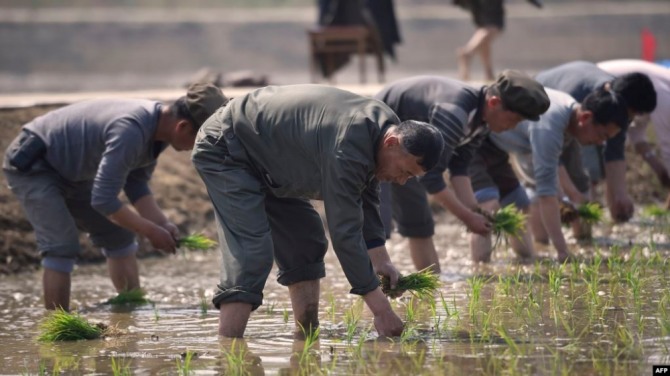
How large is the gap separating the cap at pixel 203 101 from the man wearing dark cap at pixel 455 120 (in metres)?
1.21

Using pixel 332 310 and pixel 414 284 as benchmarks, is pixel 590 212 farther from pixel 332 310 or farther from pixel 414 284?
pixel 414 284

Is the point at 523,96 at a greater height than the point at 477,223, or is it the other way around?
the point at 523,96

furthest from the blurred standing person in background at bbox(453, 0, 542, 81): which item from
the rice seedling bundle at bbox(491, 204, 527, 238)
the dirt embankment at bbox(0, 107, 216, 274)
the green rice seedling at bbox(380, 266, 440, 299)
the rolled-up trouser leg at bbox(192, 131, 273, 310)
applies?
the rolled-up trouser leg at bbox(192, 131, 273, 310)

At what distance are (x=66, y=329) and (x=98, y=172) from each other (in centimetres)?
97

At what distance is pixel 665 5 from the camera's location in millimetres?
24484

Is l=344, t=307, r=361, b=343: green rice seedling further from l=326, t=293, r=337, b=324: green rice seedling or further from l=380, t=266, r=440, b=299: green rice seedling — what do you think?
l=380, t=266, r=440, b=299: green rice seedling

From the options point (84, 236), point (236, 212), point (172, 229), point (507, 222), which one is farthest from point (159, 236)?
point (84, 236)

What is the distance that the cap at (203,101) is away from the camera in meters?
7.01

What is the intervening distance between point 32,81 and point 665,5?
36.4 feet

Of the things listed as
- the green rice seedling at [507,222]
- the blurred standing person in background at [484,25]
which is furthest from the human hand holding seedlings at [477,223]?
the blurred standing person in background at [484,25]

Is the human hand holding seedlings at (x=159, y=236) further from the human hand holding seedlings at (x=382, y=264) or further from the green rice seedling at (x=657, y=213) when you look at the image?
the green rice seedling at (x=657, y=213)

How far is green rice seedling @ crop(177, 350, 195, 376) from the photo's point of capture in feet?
17.8

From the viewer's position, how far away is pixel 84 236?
10211 millimetres

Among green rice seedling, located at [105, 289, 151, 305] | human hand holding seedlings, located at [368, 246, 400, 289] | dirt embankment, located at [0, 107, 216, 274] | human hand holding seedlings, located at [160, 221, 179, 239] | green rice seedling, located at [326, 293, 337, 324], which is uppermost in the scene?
human hand holding seedlings, located at [368, 246, 400, 289]
